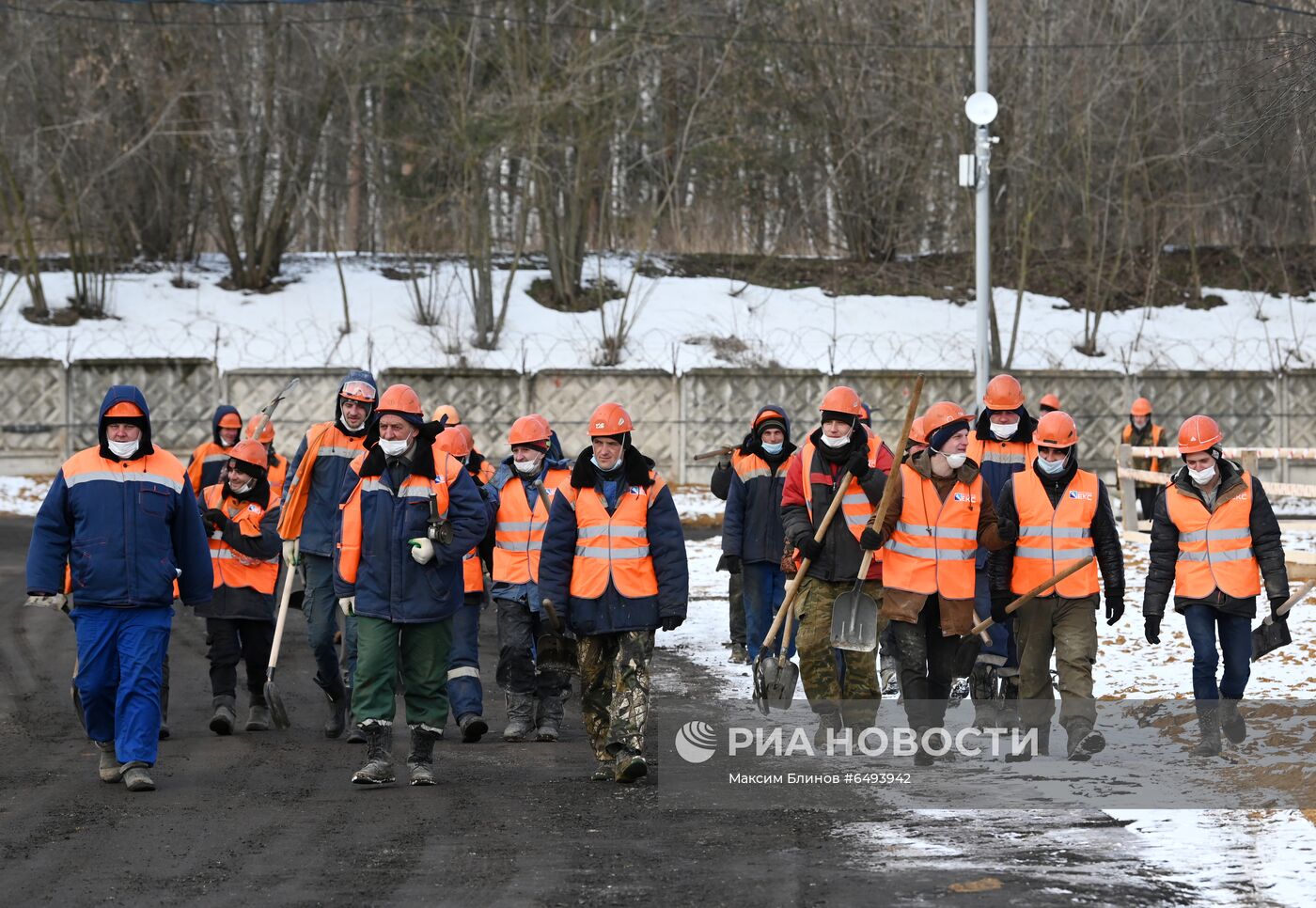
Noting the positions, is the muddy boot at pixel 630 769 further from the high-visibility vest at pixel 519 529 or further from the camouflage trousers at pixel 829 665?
the high-visibility vest at pixel 519 529

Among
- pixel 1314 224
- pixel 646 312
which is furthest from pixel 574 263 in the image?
pixel 1314 224

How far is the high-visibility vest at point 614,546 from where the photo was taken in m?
8.88

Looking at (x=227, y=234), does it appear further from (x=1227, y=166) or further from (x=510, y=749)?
(x=510, y=749)

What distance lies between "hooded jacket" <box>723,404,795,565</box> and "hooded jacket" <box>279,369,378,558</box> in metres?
2.99

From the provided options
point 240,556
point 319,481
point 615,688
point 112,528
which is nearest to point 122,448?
point 112,528

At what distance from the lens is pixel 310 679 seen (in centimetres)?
1284

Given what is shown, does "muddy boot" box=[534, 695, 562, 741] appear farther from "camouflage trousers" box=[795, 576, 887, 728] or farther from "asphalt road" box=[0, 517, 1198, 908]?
"camouflage trousers" box=[795, 576, 887, 728]

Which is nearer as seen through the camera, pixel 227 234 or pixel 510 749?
pixel 510 749

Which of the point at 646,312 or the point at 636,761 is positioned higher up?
the point at 646,312

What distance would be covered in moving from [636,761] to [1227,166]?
32532mm

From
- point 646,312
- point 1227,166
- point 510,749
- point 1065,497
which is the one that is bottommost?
point 510,749

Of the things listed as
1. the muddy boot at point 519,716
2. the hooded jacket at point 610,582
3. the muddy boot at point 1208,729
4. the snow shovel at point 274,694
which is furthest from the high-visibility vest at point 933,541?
the snow shovel at point 274,694

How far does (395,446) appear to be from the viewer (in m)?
8.76

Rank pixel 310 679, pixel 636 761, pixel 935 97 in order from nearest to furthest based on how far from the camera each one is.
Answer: pixel 636 761 → pixel 310 679 → pixel 935 97
